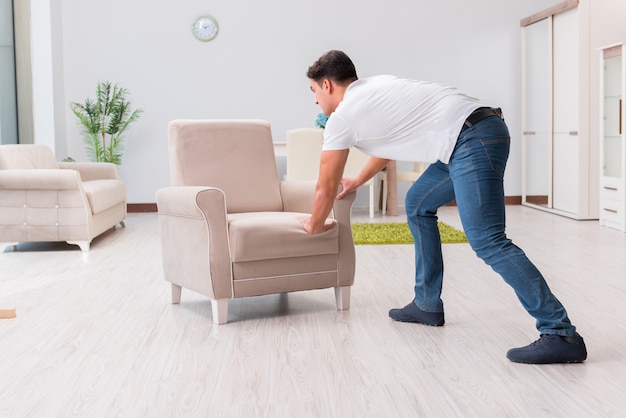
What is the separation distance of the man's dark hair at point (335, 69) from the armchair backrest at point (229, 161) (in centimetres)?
103

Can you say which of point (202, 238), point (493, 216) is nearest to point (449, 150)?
point (493, 216)

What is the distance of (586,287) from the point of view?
3945mm

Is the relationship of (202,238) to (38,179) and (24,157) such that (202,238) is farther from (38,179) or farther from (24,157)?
(24,157)

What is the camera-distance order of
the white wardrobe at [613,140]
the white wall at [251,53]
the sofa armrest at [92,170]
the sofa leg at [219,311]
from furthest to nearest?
1. the white wall at [251,53]
2. the sofa armrest at [92,170]
3. the white wardrobe at [613,140]
4. the sofa leg at [219,311]

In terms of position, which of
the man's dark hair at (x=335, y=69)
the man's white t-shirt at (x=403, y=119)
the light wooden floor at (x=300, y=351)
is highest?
the man's dark hair at (x=335, y=69)

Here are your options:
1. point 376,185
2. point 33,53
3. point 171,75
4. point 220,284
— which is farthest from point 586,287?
point 33,53

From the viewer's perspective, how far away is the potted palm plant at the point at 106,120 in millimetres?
7910

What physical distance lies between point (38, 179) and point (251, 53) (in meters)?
3.44

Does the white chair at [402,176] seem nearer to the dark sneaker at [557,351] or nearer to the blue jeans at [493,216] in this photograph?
the blue jeans at [493,216]

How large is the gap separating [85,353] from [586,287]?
241 centimetres

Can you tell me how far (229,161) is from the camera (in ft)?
12.8

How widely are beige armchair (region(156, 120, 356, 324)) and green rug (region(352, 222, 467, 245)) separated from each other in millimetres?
1934

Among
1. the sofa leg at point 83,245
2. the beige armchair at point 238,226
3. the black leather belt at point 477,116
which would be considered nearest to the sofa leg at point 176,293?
the beige armchair at point 238,226

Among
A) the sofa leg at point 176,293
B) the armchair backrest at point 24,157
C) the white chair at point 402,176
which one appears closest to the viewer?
the sofa leg at point 176,293
